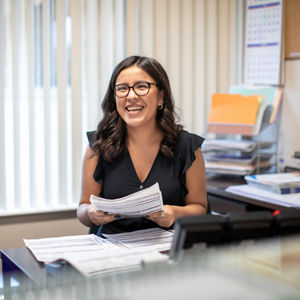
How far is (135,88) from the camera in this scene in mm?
2061

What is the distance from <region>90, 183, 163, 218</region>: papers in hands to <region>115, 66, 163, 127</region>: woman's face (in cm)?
49

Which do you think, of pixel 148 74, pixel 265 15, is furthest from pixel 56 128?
pixel 265 15

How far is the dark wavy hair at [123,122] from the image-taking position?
2090mm

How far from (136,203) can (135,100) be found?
0.58m

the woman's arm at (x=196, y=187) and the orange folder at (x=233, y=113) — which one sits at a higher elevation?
the orange folder at (x=233, y=113)

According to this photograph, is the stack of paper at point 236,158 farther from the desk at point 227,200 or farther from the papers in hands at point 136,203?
the papers in hands at point 136,203

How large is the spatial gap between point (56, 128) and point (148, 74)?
912mm

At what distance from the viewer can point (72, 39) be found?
279 centimetres

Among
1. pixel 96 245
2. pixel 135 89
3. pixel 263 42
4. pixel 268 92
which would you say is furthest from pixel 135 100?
pixel 263 42

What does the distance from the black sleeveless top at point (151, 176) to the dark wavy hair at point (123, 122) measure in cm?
3

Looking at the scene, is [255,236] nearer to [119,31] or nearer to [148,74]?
[148,74]

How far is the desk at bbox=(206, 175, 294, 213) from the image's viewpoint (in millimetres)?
2346

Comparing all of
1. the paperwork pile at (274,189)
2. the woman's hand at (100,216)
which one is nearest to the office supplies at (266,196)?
the paperwork pile at (274,189)

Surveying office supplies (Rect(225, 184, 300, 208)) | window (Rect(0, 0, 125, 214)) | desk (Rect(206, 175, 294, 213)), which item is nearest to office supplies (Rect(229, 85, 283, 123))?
desk (Rect(206, 175, 294, 213))
